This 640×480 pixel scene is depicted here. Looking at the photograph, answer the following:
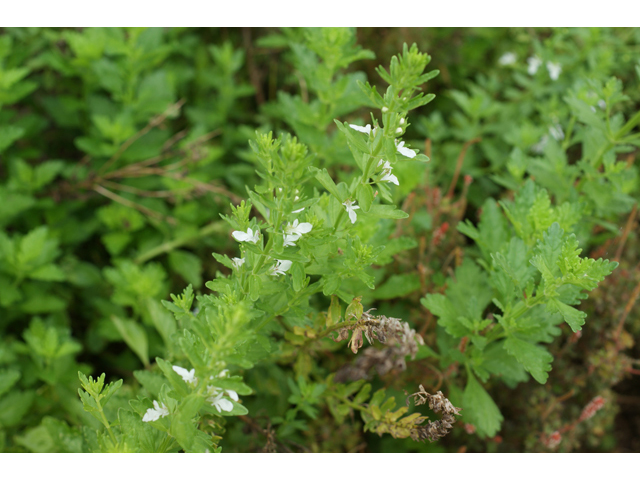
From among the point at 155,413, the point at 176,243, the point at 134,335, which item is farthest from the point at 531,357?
the point at 176,243

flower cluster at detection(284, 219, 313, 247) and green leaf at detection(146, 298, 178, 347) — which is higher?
flower cluster at detection(284, 219, 313, 247)

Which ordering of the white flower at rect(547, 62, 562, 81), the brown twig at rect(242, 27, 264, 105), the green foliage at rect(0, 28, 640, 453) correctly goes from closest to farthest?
1. the green foliage at rect(0, 28, 640, 453)
2. the white flower at rect(547, 62, 562, 81)
3. the brown twig at rect(242, 27, 264, 105)

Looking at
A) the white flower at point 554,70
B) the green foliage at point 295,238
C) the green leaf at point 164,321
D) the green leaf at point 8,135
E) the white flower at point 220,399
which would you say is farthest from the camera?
the white flower at point 554,70

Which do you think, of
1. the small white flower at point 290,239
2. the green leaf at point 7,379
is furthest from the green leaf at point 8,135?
the small white flower at point 290,239

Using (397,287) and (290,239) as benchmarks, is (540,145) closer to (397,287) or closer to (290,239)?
(397,287)

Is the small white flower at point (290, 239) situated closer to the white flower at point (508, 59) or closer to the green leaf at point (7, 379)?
the green leaf at point (7, 379)

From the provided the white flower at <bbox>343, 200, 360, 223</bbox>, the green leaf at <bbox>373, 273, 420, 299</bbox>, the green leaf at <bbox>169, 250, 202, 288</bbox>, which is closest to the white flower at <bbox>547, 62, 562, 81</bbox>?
the green leaf at <bbox>373, 273, 420, 299</bbox>

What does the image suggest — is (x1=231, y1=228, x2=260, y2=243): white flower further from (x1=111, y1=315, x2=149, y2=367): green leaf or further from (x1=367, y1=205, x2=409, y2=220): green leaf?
→ (x1=111, y1=315, x2=149, y2=367): green leaf

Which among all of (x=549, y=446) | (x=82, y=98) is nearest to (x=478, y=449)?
(x=549, y=446)
